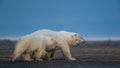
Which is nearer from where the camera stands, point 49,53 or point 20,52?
point 20,52

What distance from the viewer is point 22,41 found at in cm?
2625

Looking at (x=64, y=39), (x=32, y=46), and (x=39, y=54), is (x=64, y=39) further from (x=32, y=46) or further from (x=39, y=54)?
(x=32, y=46)

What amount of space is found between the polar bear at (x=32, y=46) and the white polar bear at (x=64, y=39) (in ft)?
1.56

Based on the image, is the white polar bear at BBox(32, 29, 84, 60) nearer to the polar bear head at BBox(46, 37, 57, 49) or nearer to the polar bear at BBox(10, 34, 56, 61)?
the polar bear head at BBox(46, 37, 57, 49)

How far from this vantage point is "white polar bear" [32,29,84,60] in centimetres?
2877

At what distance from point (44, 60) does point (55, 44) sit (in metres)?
0.91

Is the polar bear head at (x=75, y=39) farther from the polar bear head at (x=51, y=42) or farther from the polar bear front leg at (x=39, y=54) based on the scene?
the polar bear front leg at (x=39, y=54)

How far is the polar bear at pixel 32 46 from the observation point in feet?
86.2

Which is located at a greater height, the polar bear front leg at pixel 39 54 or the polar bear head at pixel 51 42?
the polar bear head at pixel 51 42

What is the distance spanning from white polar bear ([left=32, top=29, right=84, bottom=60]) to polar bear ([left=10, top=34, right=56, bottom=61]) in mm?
474

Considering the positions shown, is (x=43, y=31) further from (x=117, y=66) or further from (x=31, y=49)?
(x=117, y=66)

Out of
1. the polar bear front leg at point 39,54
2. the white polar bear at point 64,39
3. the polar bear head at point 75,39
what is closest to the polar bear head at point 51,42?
the white polar bear at point 64,39

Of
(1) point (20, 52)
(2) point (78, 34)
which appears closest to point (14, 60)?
(1) point (20, 52)

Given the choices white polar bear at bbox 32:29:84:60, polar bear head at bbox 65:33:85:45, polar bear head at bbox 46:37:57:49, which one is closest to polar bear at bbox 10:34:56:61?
polar bear head at bbox 46:37:57:49
